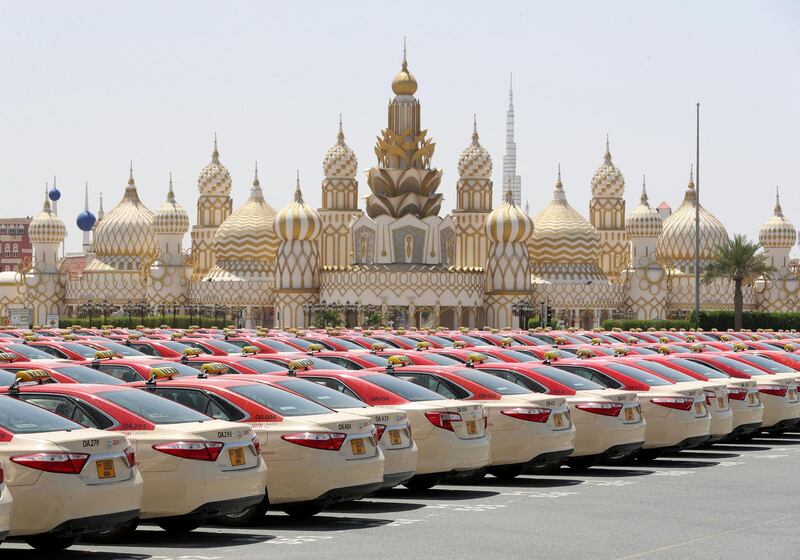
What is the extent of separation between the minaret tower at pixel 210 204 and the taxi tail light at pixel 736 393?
279 ft

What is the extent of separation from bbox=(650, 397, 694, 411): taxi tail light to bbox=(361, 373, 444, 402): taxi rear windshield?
401 cm

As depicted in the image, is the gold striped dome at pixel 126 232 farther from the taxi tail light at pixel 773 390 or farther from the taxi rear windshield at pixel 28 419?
the taxi rear windshield at pixel 28 419

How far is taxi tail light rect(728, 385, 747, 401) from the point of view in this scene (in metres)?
22.2

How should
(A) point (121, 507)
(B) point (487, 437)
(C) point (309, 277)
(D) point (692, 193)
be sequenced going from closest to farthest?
1. (A) point (121, 507)
2. (B) point (487, 437)
3. (C) point (309, 277)
4. (D) point (692, 193)

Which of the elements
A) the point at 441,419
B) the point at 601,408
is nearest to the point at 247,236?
the point at 601,408

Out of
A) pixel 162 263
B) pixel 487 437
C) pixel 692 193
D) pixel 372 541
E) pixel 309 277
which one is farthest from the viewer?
pixel 692 193

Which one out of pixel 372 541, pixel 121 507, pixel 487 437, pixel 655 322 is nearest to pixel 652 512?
pixel 487 437

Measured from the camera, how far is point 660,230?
101m

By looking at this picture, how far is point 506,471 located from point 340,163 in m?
80.6

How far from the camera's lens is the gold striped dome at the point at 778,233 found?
103875 mm

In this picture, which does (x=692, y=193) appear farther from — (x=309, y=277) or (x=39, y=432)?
(x=39, y=432)

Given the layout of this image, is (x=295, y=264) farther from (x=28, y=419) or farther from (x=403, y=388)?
(x=28, y=419)

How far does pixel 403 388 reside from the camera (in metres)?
→ 16.8

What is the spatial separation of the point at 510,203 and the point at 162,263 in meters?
22.7
